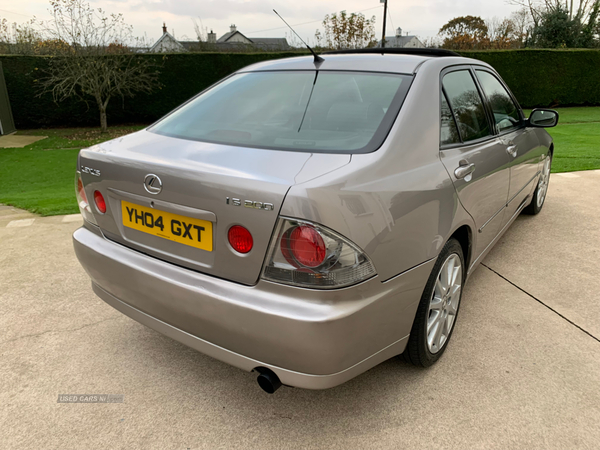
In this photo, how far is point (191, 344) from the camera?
5.96ft

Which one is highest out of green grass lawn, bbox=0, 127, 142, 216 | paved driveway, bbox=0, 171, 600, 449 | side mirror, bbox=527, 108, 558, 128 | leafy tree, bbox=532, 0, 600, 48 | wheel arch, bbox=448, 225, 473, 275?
leafy tree, bbox=532, 0, 600, 48

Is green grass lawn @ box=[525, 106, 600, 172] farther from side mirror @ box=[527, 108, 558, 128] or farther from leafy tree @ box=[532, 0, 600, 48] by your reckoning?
leafy tree @ box=[532, 0, 600, 48]

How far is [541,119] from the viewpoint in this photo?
11.2ft

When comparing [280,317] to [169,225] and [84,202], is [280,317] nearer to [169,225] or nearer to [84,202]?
[169,225]

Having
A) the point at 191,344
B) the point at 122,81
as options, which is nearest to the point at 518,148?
the point at 191,344

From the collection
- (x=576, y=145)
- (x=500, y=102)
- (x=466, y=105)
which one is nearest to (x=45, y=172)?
(x=500, y=102)

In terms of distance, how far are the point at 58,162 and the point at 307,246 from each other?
36.1ft

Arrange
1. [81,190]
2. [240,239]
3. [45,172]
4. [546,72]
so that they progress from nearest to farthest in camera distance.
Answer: [240,239] < [81,190] < [45,172] < [546,72]

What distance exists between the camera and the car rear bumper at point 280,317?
4.98 ft

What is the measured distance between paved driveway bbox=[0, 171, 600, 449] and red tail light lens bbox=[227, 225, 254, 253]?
32.4 inches

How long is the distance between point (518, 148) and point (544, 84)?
63.2 ft

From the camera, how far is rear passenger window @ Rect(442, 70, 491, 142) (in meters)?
2.37

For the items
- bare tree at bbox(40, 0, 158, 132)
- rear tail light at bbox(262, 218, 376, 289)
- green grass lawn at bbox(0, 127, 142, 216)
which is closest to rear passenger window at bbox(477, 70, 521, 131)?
rear tail light at bbox(262, 218, 376, 289)

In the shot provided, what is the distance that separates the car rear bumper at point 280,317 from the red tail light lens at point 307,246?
104 mm
